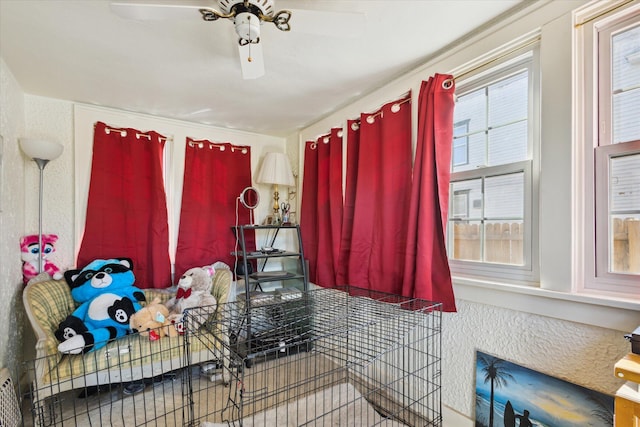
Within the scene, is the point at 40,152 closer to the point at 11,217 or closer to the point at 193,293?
the point at 11,217

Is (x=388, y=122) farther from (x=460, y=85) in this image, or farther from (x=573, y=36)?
(x=573, y=36)

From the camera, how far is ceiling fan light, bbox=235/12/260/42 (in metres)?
1.21

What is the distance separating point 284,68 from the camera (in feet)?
6.29

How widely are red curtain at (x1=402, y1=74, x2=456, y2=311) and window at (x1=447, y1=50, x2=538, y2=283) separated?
0.16 meters

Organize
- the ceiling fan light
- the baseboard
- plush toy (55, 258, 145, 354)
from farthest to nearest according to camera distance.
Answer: plush toy (55, 258, 145, 354) → the baseboard → the ceiling fan light

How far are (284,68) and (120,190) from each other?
5.82 ft

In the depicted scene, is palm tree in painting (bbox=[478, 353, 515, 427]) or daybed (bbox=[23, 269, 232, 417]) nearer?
palm tree in painting (bbox=[478, 353, 515, 427])

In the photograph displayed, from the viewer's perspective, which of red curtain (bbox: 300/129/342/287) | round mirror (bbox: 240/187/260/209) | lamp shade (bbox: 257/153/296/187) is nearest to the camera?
red curtain (bbox: 300/129/342/287)

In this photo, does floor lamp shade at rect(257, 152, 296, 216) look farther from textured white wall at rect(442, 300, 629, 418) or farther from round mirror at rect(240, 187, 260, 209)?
textured white wall at rect(442, 300, 629, 418)

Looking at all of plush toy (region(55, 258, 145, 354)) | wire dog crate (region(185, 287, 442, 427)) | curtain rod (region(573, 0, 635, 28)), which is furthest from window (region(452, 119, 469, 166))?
plush toy (region(55, 258, 145, 354))

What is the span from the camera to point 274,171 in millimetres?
2957

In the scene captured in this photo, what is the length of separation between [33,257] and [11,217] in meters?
0.38

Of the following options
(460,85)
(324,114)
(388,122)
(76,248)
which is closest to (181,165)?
(76,248)

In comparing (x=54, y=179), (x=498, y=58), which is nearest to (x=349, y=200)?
(x=498, y=58)
